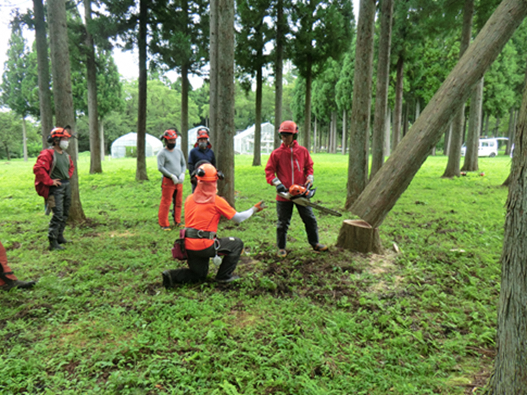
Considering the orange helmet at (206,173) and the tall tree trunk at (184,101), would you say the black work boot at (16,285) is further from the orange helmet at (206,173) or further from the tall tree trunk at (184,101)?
the tall tree trunk at (184,101)

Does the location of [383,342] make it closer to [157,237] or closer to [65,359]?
[65,359]

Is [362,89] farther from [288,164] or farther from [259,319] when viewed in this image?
[259,319]

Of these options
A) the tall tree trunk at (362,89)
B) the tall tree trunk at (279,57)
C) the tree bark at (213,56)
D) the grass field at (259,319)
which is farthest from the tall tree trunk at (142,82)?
the tall tree trunk at (362,89)

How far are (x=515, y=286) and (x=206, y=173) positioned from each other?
303 cm

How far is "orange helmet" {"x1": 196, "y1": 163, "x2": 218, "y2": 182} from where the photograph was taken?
3838 millimetres

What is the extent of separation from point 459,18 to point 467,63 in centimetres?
1164

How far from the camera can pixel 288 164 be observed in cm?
509

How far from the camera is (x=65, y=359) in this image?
2664mm

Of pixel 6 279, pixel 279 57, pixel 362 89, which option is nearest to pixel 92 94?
pixel 279 57

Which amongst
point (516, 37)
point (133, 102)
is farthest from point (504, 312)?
point (133, 102)

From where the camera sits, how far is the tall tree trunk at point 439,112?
4.14 metres

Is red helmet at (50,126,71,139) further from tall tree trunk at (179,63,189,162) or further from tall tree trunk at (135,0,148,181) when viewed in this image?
tall tree trunk at (179,63,189,162)

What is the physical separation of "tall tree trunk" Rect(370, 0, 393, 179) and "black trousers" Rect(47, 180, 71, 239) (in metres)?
7.95

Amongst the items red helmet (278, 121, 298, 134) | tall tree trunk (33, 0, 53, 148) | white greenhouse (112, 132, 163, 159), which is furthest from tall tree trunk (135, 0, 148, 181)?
white greenhouse (112, 132, 163, 159)
